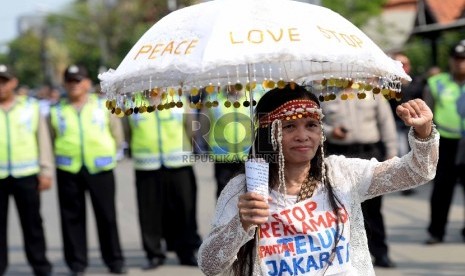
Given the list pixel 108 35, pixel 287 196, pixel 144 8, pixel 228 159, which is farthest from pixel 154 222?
pixel 108 35

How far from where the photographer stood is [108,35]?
43469mm

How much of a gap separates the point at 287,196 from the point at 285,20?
74 centimetres

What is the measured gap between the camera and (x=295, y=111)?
11.4 feet

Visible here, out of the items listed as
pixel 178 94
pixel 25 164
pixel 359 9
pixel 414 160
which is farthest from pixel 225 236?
pixel 359 9

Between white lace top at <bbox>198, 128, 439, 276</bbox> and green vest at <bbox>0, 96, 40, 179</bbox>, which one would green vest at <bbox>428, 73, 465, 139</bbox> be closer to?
green vest at <bbox>0, 96, 40, 179</bbox>

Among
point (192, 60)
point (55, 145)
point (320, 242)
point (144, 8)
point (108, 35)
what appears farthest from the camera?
point (108, 35)

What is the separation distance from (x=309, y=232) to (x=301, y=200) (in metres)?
0.14

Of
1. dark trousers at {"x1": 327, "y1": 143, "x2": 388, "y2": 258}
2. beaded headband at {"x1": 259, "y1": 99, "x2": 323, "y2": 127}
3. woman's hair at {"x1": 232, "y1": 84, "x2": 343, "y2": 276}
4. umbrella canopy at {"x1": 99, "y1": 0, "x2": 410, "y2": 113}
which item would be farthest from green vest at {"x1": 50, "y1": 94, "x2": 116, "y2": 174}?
beaded headband at {"x1": 259, "y1": 99, "x2": 323, "y2": 127}

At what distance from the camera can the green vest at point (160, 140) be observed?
8.26 m

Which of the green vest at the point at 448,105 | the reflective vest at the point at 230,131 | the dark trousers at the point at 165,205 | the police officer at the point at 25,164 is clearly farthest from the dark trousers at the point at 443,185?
the police officer at the point at 25,164

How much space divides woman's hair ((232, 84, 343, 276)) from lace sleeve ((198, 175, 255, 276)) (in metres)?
0.08

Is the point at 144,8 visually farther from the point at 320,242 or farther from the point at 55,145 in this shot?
the point at 320,242

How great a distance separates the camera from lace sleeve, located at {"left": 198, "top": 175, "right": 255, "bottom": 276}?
336 centimetres

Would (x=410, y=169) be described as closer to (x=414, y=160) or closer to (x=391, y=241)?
(x=414, y=160)
